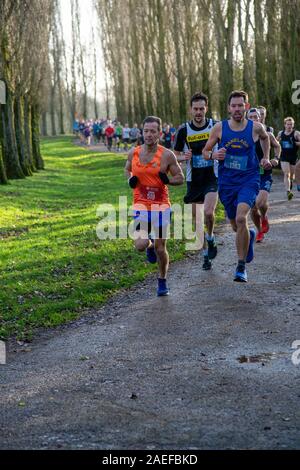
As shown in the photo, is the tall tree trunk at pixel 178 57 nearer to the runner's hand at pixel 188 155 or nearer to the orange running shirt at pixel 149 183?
the runner's hand at pixel 188 155

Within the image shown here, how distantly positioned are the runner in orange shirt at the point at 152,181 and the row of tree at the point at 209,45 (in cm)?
1950

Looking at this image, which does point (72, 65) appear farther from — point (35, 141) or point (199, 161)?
point (199, 161)

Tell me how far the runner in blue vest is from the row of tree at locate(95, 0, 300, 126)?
745 inches

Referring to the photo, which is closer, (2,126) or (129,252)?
(129,252)

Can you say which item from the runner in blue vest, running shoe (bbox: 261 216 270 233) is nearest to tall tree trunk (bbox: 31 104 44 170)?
running shoe (bbox: 261 216 270 233)

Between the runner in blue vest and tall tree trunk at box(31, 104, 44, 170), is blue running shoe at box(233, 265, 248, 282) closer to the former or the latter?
the runner in blue vest

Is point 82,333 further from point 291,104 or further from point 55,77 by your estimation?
point 55,77

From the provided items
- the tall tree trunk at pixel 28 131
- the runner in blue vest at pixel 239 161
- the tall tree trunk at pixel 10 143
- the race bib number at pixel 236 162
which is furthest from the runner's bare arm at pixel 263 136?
the tall tree trunk at pixel 28 131

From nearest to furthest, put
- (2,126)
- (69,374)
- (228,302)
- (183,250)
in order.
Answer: (69,374) < (228,302) < (183,250) < (2,126)

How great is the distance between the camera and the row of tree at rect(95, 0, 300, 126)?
29.9 m

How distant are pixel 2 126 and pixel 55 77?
52.8 m

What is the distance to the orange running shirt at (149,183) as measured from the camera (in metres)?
9.31

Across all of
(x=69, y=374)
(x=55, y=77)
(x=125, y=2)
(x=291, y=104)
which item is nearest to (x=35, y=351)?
(x=69, y=374)

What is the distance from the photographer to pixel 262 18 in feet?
97.6
